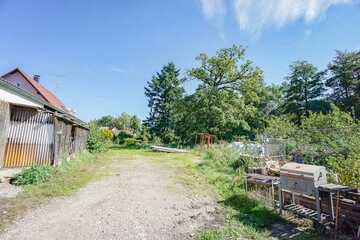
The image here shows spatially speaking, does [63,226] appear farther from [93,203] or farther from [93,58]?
[93,58]

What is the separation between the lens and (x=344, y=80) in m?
35.2

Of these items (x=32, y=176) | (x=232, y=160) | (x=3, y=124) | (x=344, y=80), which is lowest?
(x=32, y=176)

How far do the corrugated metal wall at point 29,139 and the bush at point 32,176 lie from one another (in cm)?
134

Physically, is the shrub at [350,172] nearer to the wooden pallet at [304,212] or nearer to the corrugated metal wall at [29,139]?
the wooden pallet at [304,212]

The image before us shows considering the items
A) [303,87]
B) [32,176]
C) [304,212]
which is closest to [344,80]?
[303,87]

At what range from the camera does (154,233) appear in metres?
4.22

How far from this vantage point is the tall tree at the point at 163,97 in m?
34.5

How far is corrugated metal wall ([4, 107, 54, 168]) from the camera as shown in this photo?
28.0 feet

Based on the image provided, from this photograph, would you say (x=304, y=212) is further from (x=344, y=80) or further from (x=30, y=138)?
(x=344, y=80)

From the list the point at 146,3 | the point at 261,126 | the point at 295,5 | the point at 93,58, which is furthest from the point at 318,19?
the point at 261,126

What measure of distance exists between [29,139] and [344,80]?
40362 mm

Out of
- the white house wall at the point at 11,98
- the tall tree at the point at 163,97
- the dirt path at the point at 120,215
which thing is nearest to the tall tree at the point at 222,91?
the tall tree at the point at 163,97

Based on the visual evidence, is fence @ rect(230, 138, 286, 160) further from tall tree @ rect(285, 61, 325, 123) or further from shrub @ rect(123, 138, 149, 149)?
tall tree @ rect(285, 61, 325, 123)

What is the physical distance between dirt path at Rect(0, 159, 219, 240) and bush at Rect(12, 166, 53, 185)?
1.56 meters
